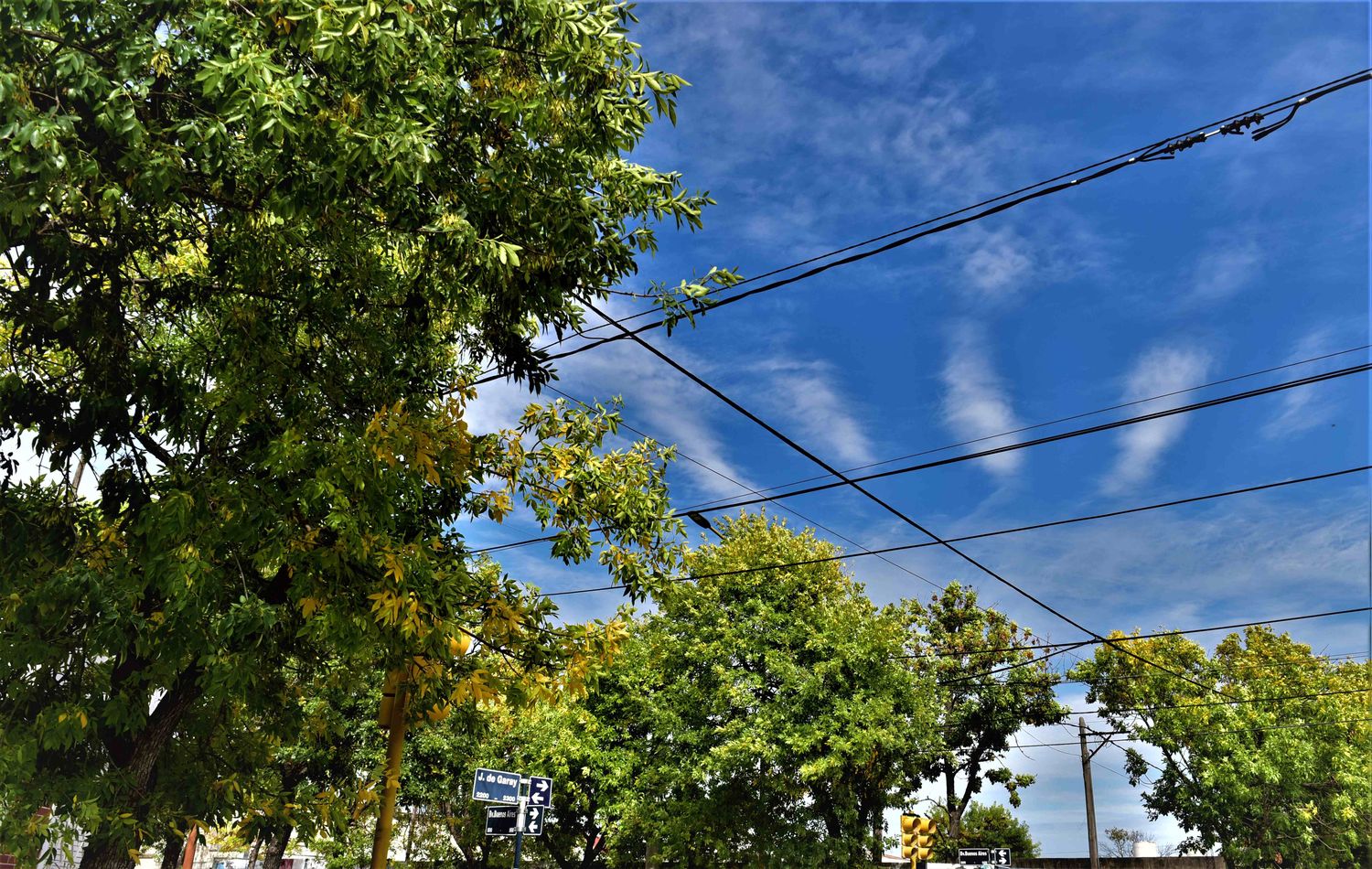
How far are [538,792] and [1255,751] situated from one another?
110ft

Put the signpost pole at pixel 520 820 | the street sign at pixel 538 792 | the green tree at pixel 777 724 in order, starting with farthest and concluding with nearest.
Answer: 1. the green tree at pixel 777 724
2. the street sign at pixel 538 792
3. the signpost pole at pixel 520 820

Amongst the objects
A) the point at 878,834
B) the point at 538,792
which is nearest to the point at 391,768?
the point at 538,792

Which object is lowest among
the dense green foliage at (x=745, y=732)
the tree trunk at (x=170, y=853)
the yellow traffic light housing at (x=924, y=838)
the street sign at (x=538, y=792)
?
the tree trunk at (x=170, y=853)

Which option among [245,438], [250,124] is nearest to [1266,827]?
[245,438]

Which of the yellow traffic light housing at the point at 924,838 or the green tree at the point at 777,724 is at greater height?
the green tree at the point at 777,724

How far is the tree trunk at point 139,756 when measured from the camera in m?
8.86

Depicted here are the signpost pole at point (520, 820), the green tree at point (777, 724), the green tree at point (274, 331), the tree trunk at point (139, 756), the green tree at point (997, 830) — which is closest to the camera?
the green tree at point (274, 331)

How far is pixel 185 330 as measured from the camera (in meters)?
9.77

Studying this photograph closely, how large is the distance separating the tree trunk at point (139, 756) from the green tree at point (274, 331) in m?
0.03

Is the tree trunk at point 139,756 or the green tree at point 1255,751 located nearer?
the tree trunk at point 139,756

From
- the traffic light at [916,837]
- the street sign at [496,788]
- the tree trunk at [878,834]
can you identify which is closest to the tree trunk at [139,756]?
the street sign at [496,788]

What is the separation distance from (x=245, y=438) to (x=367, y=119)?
457 centimetres

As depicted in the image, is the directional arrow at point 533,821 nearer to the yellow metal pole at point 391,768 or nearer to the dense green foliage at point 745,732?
the yellow metal pole at point 391,768

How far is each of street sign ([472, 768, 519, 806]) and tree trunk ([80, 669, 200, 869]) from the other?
4355 millimetres
